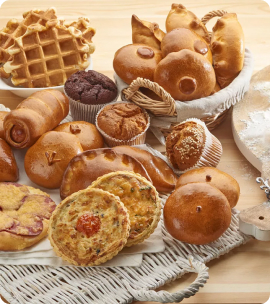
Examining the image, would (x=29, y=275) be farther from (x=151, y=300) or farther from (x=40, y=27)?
(x=40, y=27)

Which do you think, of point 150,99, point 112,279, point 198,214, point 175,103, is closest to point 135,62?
point 150,99

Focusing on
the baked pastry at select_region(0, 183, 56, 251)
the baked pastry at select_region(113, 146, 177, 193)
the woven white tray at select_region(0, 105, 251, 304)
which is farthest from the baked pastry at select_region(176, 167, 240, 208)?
the baked pastry at select_region(0, 183, 56, 251)

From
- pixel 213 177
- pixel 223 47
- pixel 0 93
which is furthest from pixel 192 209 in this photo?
pixel 0 93

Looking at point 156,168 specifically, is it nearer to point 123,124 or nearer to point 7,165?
point 123,124

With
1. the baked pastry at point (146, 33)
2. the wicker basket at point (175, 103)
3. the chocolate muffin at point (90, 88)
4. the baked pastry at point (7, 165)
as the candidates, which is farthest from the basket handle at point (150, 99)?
the baked pastry at point (7, 165)

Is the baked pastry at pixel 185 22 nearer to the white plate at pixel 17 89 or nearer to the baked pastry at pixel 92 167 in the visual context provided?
the white plate at pixel 17 89
